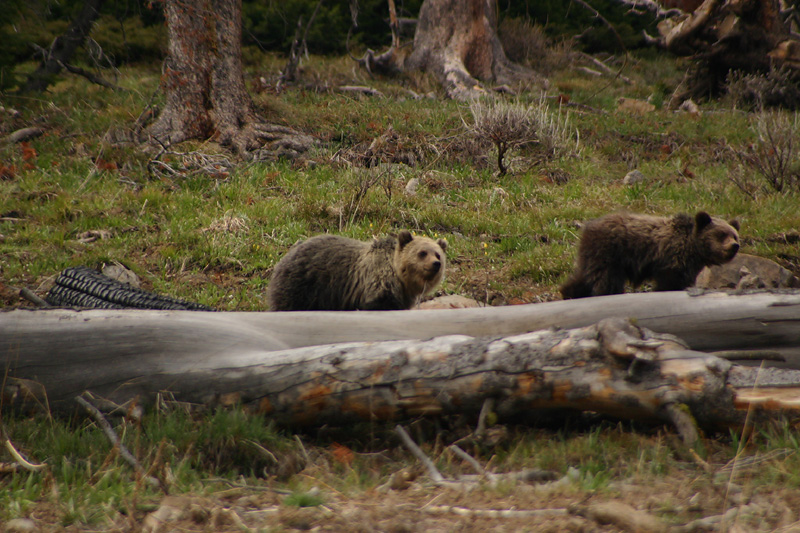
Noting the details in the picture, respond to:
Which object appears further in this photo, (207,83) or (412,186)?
(207,83)

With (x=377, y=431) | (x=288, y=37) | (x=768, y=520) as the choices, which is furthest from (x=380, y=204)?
(x=288, y=37)

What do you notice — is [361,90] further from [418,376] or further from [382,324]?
[418,376]

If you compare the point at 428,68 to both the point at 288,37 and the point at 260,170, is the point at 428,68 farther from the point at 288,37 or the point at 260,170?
the point at 260,170

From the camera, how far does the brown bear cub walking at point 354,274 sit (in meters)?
6.54

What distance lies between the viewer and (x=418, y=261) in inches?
260

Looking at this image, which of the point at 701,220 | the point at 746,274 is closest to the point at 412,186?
the point at 701,220

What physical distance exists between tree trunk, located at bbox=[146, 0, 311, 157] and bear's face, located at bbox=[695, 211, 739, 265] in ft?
25.2

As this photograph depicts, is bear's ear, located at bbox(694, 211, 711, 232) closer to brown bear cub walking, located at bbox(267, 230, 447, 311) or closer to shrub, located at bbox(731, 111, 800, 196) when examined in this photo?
brown bear cub walking, located at bbox(267, 230, 447, 311)

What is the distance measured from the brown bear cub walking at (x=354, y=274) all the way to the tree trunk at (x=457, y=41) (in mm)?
12912

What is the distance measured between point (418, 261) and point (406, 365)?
2.68 metres

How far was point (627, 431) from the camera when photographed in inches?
158

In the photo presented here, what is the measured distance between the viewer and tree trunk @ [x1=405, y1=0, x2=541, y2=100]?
18906 millimetres

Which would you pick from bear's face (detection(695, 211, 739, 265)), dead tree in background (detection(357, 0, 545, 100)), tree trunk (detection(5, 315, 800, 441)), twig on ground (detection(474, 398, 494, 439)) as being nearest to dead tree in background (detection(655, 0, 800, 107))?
dead tree in background (detection(357, 0, 545, 100))

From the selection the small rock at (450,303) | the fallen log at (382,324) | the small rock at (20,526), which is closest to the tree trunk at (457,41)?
the small rock at (450,303)
